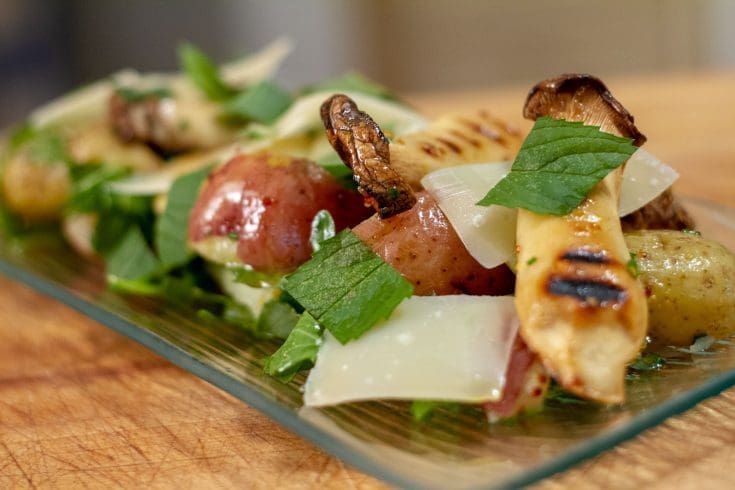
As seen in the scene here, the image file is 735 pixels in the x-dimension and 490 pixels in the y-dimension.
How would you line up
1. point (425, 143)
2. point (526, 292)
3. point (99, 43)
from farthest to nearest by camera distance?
1. point (99, 43)
2. point (425, 143)
3. point (526, 292)

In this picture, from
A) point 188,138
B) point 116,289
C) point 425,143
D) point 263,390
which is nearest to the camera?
point 263,390

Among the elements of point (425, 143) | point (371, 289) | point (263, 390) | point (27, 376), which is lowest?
point (27, 376)

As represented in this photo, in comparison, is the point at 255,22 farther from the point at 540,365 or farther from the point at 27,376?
the point at 540,365

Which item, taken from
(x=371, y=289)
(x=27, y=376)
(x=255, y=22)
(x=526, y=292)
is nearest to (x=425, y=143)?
(x=371, y=289)

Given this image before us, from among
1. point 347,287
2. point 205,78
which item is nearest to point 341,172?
point 347,287

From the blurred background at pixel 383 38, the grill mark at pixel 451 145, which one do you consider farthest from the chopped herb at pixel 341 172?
the blurred background at pixel 383 38

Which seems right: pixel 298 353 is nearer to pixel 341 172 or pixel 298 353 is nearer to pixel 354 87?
pixel 341 172

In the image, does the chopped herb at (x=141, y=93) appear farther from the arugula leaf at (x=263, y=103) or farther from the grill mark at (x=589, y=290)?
the grill mark at (x=589, y=290)
